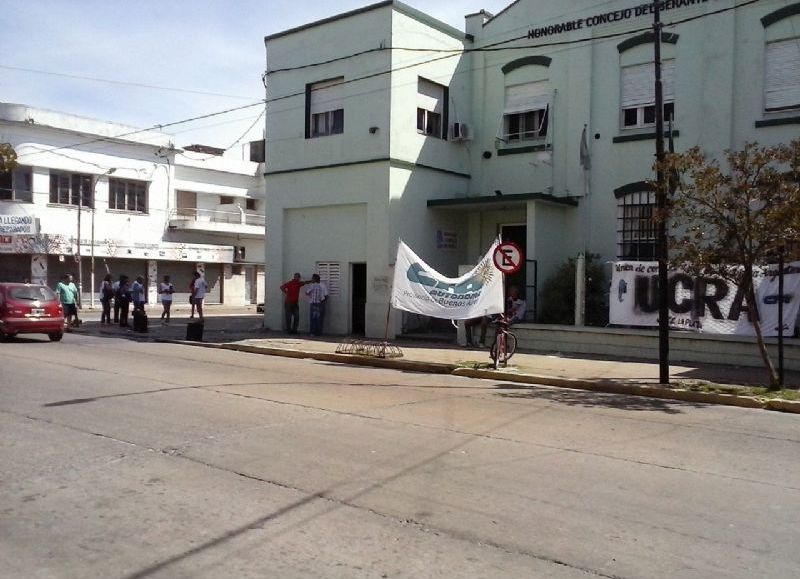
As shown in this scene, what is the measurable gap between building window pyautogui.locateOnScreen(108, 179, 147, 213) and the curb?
24.6m

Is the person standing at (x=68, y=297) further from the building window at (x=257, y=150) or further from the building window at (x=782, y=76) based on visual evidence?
the building window at (x=782, y=76)

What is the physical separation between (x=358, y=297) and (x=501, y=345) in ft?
26.9

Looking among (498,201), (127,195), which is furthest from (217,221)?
(498,201)

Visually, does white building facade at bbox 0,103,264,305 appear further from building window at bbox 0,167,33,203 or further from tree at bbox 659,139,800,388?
tree at bbox 659,139,800,388

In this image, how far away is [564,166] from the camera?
2114 cm

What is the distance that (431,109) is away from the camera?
2206 cm

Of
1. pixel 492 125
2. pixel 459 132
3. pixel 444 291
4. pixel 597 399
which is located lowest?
pixel 597 399

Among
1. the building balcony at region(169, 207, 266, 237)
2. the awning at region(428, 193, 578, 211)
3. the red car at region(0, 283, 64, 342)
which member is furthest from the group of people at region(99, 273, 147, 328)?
the building balcony at region(169, 207, 266, 237)

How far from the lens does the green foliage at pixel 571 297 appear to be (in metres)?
19.3

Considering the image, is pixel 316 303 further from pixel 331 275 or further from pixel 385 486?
pixel 385 486

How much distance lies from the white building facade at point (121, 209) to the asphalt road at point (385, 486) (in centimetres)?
2741

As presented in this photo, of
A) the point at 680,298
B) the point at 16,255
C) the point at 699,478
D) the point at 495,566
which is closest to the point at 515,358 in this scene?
the point at 680,298

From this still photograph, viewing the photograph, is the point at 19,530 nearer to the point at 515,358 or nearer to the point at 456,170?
the point at 515,358

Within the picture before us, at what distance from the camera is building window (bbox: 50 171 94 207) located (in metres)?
36.8
